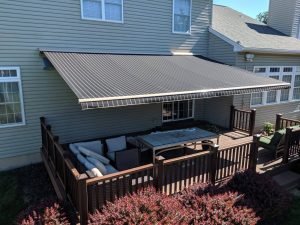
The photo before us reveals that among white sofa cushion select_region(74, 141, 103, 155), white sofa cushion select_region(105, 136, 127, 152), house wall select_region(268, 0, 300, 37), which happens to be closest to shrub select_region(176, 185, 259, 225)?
white sofa cushion select_region(105, 136, 127, 152)

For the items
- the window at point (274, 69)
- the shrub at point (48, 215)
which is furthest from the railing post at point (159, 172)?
the window at point (274, 69)

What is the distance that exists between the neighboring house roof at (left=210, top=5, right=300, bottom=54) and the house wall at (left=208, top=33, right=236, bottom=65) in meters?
0.27

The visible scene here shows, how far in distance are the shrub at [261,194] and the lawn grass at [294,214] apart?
0.72ft

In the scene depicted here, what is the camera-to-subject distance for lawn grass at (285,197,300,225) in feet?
20.7

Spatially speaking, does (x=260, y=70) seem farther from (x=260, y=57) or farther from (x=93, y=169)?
(x=93, y=169)

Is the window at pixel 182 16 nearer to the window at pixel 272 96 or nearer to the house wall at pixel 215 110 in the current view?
the house wall at pixel 215 110

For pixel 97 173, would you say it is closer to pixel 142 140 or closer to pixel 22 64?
pixel 142 140

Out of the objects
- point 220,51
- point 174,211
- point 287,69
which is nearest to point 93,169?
point 174,211

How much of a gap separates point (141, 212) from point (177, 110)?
912 centimetres

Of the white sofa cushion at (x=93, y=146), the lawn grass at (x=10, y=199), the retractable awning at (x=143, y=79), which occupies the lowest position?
the lawn grass at (x=10, y=199)

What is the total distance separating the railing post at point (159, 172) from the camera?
227 inches

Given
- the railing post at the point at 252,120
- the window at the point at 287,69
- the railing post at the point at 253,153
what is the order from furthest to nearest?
the window at the point at 287,69
the railing post at the point at 252,120
the railing post at the point at 253,153

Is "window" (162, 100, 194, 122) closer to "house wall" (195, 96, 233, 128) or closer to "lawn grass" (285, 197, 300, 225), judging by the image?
"house wall" (195, 96, 233, 128)

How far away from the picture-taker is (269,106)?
1411 cm
